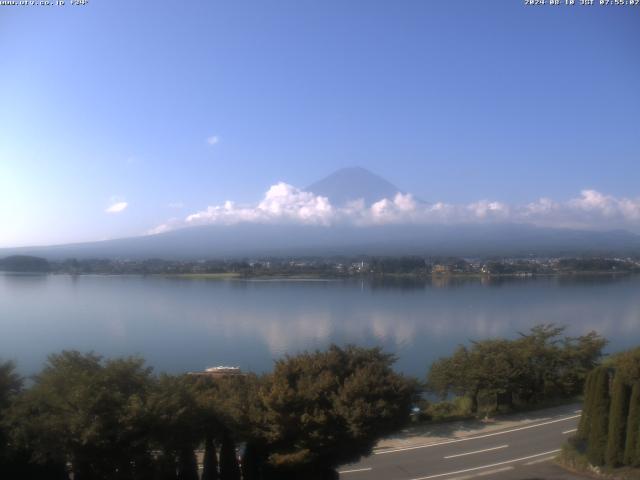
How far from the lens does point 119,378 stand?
142 inches

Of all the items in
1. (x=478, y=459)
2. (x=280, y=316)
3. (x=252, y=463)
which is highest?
(x=252, y=463)

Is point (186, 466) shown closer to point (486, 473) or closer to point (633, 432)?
point (486, 473)

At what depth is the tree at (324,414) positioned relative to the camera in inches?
146

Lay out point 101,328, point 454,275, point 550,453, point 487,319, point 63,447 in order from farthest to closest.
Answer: point 454,275
point 487,319
point 101,328
point 550,453
point 63,447

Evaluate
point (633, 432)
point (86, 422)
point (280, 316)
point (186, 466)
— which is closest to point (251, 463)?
point (186, 466)

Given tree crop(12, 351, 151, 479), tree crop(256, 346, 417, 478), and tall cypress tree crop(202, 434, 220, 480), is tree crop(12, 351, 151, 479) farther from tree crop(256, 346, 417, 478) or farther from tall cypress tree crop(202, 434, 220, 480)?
tree crop(256, 346, 417, 478)

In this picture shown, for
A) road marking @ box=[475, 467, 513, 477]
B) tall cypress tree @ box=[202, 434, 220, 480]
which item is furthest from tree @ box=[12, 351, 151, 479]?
road marking @ box=[475, 467, 513, 477]

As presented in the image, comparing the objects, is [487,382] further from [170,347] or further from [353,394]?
[170,347]

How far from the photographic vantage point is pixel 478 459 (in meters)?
4.94

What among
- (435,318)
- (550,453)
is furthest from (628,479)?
(435,318)

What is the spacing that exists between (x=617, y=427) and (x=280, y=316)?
1425 cm

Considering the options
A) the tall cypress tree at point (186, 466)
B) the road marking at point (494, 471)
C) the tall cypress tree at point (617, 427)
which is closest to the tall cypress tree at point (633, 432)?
the tall cypress tree at point (617, 427)

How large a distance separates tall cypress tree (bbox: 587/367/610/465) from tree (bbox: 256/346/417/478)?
4.97 ft

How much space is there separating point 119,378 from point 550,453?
147 inches
